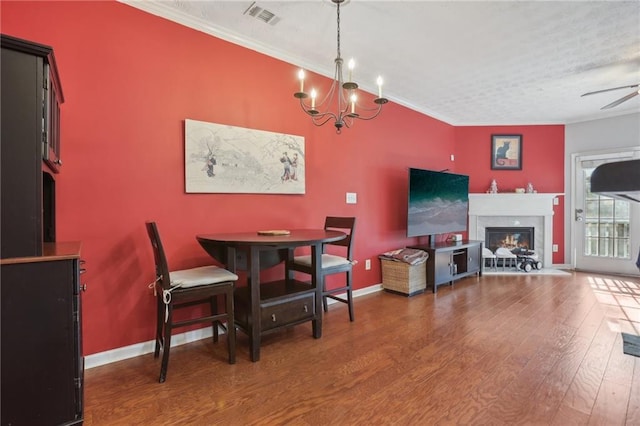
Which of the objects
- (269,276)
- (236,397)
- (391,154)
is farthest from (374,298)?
(236,397)

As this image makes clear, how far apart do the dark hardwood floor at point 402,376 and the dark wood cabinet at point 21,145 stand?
3.30 ft

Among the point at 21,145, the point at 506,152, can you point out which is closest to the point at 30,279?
the point at 21,145

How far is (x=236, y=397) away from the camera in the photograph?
178cm

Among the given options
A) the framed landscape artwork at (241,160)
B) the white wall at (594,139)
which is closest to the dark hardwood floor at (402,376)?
the framed landscape artwork at (241,160)

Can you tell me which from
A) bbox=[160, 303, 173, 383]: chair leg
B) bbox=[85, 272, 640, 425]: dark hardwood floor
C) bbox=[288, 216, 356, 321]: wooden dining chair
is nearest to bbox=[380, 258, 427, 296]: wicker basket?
bbox=[85, 272, 640, 425]: dark hardwood floor

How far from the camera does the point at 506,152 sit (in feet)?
18.1

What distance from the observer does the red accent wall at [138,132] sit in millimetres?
2070

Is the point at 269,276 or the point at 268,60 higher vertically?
the point at 268,60

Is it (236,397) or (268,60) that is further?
(268,60)

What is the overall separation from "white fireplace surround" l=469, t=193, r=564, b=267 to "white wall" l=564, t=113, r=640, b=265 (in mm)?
339

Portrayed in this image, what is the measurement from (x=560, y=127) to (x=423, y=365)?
17.7 feet

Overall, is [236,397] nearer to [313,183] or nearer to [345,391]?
[345,391]

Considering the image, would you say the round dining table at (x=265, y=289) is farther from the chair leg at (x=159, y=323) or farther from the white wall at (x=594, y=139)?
the white wall at (x=594, y=139)

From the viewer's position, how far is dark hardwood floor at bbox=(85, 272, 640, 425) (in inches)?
64.2
